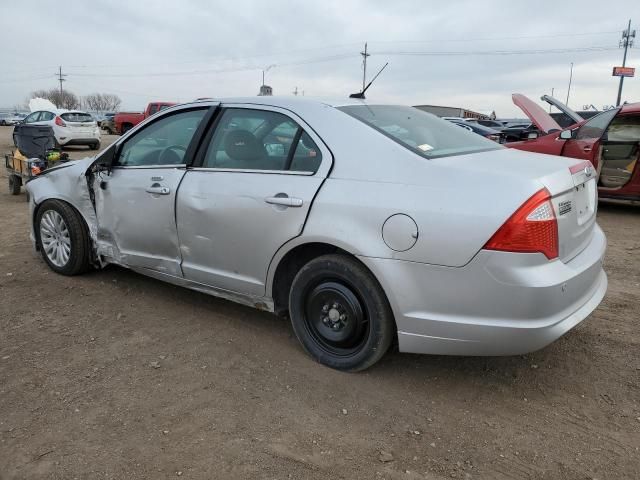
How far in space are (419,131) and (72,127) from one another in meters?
17.5

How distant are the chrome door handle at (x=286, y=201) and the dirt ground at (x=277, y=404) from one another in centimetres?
99

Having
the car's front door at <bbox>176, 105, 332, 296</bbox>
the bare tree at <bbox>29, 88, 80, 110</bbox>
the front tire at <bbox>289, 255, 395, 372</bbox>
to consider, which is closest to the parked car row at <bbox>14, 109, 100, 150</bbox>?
the car's front door at <bbox>176, 105, 332, 296</bbox>

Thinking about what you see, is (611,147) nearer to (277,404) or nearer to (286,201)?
(286,201)

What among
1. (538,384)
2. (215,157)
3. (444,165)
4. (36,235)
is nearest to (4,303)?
(36,235)

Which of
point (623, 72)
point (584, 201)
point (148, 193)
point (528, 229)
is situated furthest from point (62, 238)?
point (623, 72)

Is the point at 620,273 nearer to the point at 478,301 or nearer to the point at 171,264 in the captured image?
the point at 478,301

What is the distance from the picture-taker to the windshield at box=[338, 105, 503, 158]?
292cm

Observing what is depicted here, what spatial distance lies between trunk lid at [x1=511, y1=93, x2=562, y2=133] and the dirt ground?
16.9ft

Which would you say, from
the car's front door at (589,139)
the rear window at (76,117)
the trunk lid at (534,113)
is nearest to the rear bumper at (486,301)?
the car's front door at (589,139)

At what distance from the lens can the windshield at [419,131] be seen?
2918 mm

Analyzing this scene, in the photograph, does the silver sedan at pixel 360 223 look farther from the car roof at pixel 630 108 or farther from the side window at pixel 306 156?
the car roof at pixel 630 108

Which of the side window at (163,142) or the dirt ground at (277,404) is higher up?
the side window at (163,142)

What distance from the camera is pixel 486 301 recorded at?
2.45 metres

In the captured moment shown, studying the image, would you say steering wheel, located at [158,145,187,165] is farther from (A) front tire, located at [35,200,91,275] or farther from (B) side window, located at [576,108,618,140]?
(B) side window, located at [576,108,618,140]
